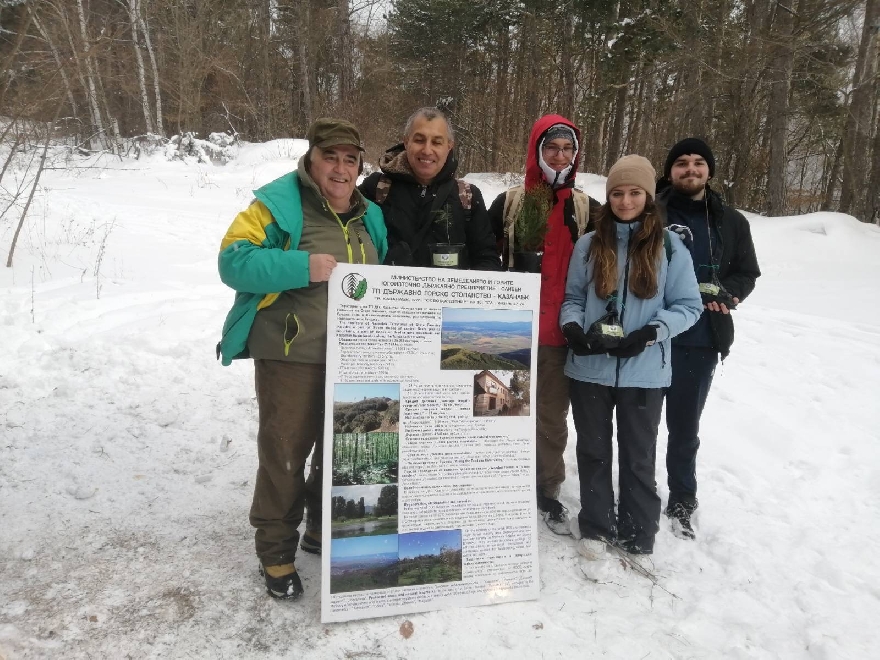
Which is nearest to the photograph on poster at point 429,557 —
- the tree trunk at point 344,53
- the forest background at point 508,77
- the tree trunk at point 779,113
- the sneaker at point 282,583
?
the sneaker at point 282,583

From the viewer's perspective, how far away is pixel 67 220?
8188 mm

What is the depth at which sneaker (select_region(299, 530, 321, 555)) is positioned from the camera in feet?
9.78

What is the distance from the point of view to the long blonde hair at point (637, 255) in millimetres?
2793

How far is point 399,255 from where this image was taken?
9.12 feet

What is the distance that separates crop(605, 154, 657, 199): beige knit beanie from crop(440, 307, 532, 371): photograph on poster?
87 cm

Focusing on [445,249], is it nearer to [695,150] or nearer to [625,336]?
[625,336]

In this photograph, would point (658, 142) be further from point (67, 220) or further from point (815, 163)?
point (815, 163)

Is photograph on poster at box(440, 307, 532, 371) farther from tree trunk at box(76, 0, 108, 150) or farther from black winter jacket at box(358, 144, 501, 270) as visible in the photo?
tree trunk at box(76, 0, 108, 150)

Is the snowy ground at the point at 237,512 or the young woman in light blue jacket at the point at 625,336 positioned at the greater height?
the young woman in light blue jacket at the point at 625,336

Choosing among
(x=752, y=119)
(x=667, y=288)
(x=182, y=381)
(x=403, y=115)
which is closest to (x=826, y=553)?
(x=667, y=288)

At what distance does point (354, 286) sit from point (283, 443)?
0.82 metres

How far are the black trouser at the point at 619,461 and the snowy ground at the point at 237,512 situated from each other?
0.71 ft

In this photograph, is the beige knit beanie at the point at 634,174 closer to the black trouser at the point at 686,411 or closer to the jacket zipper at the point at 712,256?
the jacket zipper at the point at 712,256

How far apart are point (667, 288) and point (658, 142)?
52.2 feet
